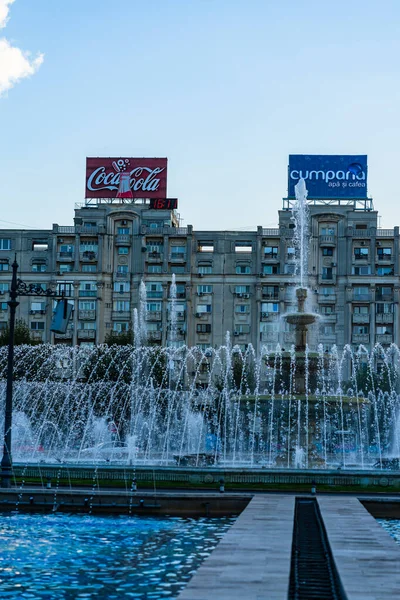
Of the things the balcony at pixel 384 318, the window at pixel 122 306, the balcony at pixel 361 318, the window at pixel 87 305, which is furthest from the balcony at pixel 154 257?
the balcony at pixel 384 318

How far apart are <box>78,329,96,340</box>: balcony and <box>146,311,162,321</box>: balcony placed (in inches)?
172

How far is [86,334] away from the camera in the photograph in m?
81.9

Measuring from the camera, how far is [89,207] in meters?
84.4

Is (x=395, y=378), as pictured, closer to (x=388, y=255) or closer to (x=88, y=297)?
(x=388, y=255)

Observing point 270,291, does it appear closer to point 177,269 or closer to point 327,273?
point 327,273

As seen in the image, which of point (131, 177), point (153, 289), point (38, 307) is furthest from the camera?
point (38, 307)

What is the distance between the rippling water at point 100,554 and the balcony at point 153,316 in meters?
59.3

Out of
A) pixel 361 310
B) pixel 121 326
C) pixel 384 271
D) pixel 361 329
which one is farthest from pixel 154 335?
pixel 384 271

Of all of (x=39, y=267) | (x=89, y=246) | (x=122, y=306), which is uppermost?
(x=89, y=246)

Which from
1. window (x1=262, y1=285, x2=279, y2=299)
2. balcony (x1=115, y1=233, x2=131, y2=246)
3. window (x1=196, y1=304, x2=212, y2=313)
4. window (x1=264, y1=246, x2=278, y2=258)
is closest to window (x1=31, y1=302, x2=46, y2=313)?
balcony (x1=115, y1=233, x2=131, y2=246)

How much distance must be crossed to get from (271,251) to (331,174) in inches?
298

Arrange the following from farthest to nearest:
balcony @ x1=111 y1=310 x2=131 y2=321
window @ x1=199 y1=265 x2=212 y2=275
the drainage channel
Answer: window @ x1=199 y1=265 x2=212 y2=275 → balcony @ x1=111 y1=310 x2=131 y2=321 → the drainage channel

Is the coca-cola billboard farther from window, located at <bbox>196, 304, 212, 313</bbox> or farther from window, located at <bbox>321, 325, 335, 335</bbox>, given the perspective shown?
window, located at <bbox>321, 325, 335, 335</bbox>

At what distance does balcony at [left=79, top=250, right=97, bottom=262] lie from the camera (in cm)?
8262
